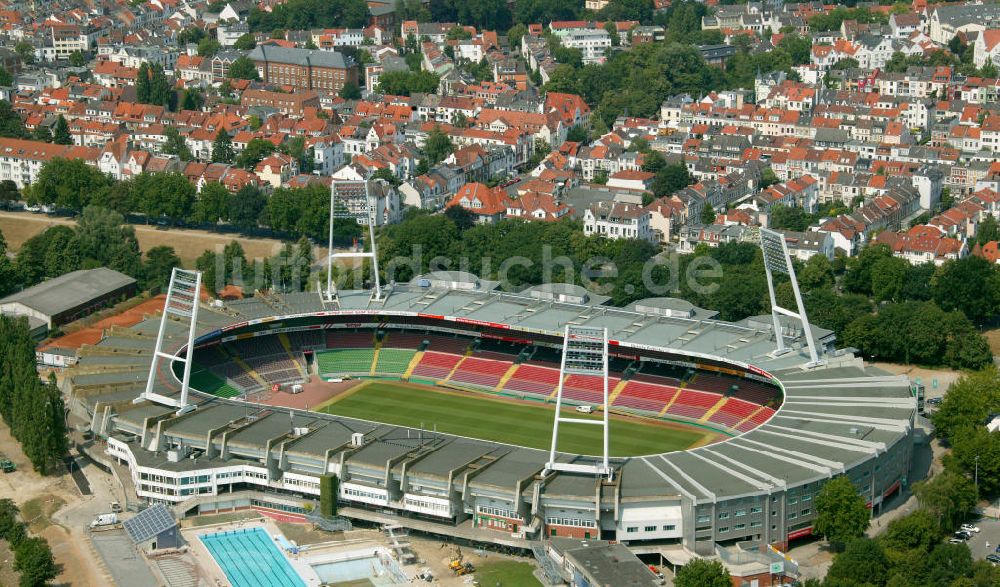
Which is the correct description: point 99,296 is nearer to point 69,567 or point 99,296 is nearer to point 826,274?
point 69,567

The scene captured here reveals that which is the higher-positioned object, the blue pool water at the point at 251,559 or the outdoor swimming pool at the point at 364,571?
the blue pool water at the point at 251,559

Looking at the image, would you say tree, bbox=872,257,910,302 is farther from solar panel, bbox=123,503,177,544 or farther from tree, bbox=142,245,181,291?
solar panel, bbox=123,503,177,544

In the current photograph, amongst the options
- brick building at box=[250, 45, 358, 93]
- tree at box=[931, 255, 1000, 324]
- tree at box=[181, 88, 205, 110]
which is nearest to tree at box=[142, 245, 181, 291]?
tree at box=[181, 88, 205, 110]

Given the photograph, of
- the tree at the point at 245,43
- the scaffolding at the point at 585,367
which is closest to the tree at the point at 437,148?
the tree at the point at 245,43

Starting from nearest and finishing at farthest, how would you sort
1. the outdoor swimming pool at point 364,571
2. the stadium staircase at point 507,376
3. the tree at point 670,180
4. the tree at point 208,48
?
the outdoor swimming pool at point 364,571
the stadium staircase at point 507,376
the tree at point 670,180
the tree at point 208,48

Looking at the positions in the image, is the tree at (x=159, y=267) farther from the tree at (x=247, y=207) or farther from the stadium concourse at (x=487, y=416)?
the stadium concourse at (x=487, y=416)

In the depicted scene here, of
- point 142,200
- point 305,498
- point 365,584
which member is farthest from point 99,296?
point 365,584
